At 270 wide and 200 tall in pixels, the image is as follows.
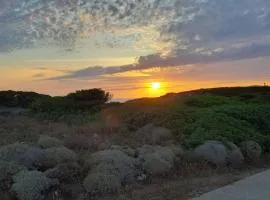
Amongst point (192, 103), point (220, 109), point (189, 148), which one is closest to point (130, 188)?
point (189, 148)

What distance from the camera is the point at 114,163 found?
10805 mm

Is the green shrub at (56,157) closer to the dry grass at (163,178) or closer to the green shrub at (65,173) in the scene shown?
the green shrub at (65,173)

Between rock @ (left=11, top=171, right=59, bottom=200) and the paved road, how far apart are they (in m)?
2.59

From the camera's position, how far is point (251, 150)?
13695mm

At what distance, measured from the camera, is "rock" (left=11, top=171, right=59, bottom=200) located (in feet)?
30.9

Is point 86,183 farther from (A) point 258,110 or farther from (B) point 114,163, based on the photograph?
(A) point 258,110

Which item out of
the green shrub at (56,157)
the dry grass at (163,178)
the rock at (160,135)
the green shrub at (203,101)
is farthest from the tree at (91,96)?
the green shrub at (56,157)

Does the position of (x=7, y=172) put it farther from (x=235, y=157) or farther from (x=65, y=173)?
(x=235, y=157)

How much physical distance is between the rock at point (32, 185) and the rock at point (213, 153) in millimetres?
3912

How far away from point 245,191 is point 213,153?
2.91m

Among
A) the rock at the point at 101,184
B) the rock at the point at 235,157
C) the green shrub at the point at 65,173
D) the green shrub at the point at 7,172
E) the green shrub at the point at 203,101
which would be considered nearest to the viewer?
the rock at the point at 101,184

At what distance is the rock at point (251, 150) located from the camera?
13.7 m

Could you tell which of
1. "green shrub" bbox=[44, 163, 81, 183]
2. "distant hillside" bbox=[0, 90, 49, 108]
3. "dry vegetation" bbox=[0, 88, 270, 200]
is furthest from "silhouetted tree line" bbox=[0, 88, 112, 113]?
"green shrub" bbox=[44, 163, 81, 183]

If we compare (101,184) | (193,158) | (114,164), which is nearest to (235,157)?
(193,158)
